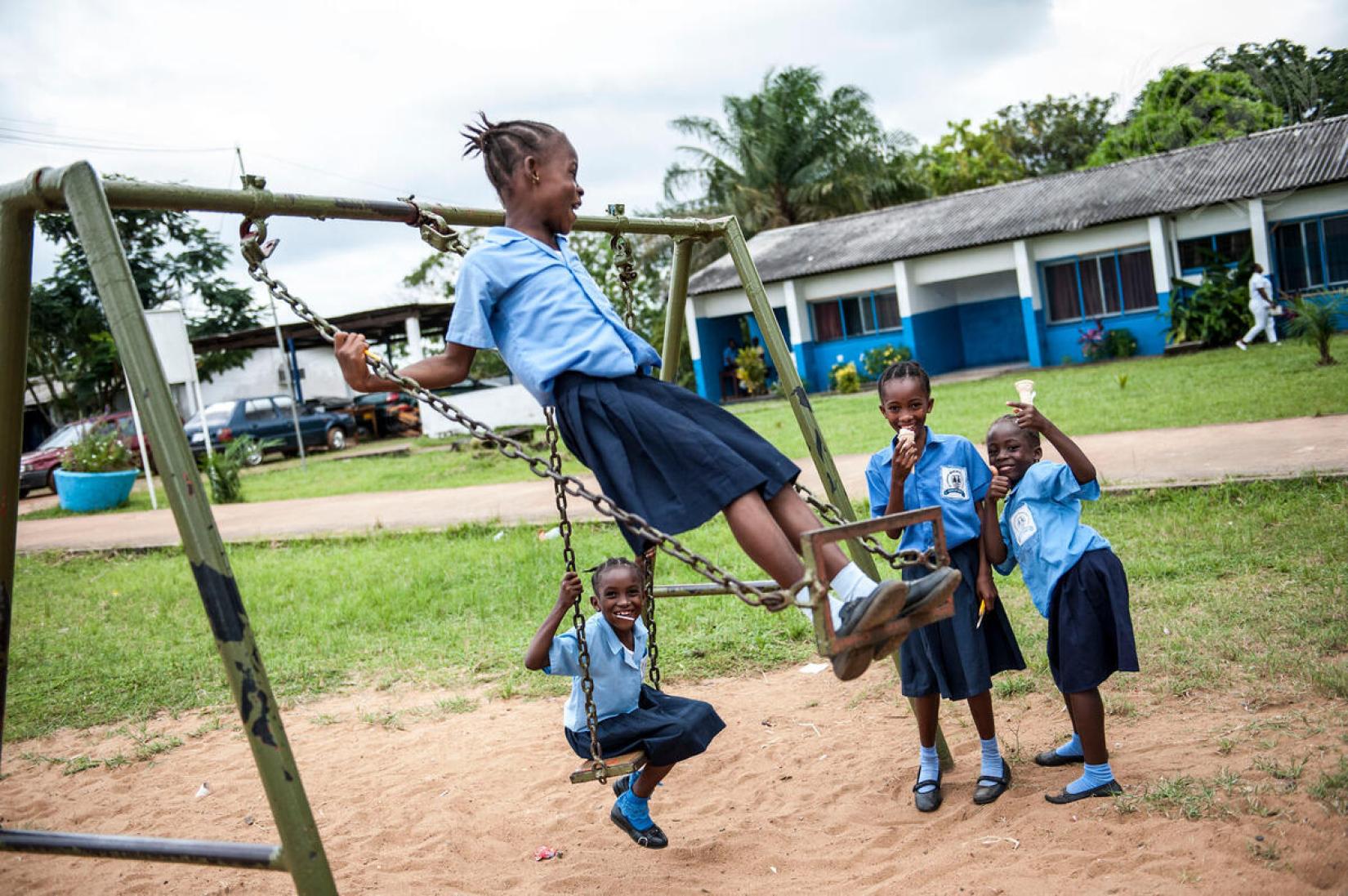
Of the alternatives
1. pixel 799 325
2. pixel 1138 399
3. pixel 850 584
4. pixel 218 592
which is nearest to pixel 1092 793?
pixel 850 584

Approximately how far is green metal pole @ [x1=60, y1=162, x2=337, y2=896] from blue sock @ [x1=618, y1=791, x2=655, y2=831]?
4.72 ft

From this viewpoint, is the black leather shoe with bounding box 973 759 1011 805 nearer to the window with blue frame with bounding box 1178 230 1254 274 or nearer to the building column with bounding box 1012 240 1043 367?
the window with blue frame with bounding box 1178 230 1254 274

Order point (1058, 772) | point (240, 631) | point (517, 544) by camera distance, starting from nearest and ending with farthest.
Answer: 1. point (240, 631)
2. point (1058, 772)
3. point (517, 544)

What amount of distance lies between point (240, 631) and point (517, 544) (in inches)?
269

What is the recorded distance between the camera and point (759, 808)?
415cm

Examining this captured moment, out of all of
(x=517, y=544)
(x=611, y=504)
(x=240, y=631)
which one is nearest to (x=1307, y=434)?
(x=517, y=544)

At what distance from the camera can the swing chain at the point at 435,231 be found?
11.4 feet

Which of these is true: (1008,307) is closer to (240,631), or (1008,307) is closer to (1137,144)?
(1137,144)

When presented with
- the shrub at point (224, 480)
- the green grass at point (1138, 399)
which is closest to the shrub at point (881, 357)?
the green grass at point (1138, 399)

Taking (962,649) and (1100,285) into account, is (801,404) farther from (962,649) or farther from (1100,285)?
(1100,285)

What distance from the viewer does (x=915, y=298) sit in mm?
27562

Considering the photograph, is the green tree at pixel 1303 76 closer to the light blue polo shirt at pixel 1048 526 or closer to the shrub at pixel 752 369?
the light blue polo shirt at pixel 1048 526

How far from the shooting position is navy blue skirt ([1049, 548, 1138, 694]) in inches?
136

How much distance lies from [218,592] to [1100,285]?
25566 millimetres
